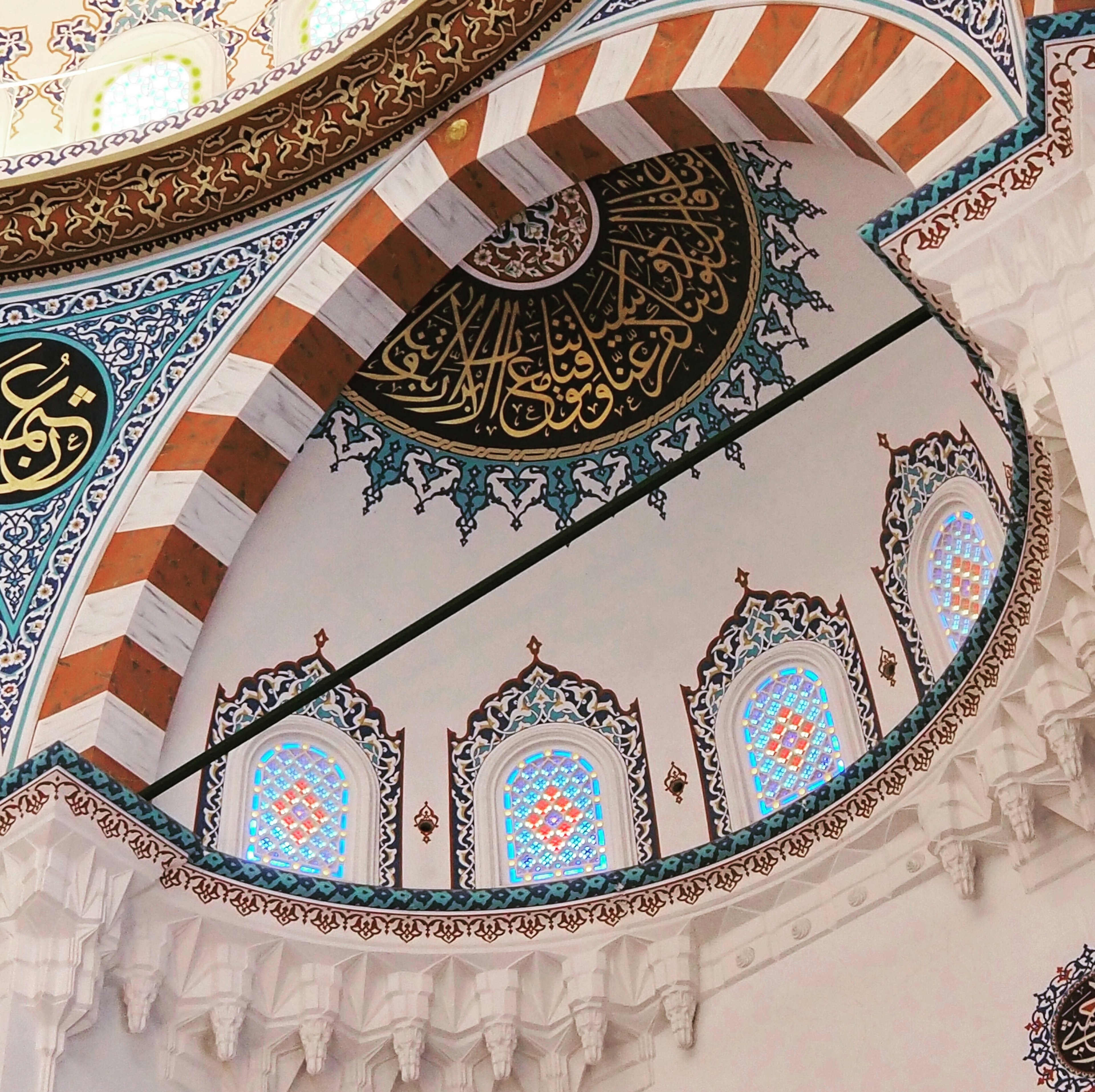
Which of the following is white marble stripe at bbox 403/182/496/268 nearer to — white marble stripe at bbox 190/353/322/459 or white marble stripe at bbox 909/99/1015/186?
white marble stripe at bbox 190/353/322/459

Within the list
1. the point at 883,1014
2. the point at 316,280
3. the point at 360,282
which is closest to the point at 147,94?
the point at 316,280

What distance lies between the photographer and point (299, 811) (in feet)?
19.8

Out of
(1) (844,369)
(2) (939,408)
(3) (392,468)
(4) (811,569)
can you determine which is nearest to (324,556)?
(3) (392,468)

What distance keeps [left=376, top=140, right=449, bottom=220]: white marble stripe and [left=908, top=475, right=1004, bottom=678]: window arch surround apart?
1.87 m

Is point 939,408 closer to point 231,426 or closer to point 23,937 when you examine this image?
point 231,426

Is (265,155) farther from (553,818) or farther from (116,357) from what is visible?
(553,818)

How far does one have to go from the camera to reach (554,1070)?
559 centimetres

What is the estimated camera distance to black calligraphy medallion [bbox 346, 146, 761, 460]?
19.6 ft

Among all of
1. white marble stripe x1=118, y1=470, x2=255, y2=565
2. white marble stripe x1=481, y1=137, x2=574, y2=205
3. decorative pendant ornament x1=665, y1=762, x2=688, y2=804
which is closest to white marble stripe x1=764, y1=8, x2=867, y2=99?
white marble stripe x1=481, y1=137, x2=574, y2=205

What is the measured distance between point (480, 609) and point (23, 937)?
1.96m

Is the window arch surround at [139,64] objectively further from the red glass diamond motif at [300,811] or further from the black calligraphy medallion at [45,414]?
the red glass diamond motif at [300,811]

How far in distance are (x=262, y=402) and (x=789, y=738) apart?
2.04 m

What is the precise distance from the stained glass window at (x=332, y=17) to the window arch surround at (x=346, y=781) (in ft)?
8.08

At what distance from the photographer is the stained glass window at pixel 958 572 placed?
5.51 m
